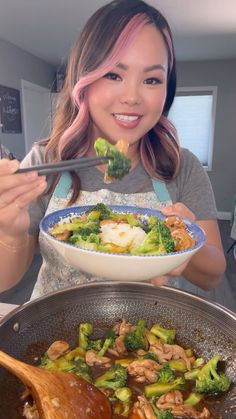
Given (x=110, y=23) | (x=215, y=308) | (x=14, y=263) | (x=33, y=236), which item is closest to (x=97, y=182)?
(x=33, y=236)

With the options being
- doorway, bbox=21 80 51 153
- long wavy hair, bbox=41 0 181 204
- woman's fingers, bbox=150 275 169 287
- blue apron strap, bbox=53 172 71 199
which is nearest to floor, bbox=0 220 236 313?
long wavy hair, bbox=41 0 181 204

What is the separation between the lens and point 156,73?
3.50 feet

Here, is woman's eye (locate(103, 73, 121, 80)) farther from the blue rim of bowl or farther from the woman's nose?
the blue rim of bowl

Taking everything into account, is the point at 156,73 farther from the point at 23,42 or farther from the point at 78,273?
the point at 23,42

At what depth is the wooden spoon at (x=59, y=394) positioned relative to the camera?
67 centimetres

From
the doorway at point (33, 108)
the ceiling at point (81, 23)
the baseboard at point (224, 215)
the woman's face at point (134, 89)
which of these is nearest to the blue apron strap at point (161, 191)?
the woman's face at point (134, 89)

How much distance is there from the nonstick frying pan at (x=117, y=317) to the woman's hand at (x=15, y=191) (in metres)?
0.23

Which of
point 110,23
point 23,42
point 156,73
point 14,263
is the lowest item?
point 14,263

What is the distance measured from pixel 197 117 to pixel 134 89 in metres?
5.43

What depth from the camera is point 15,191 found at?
2.44 ft

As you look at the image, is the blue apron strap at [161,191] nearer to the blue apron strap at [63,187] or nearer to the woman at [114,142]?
the woman at [114,142]

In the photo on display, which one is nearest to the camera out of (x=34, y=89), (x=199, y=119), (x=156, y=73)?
(x=156, y=73)

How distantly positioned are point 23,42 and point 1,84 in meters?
0.63

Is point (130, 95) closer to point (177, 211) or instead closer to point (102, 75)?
point (102, 75)
